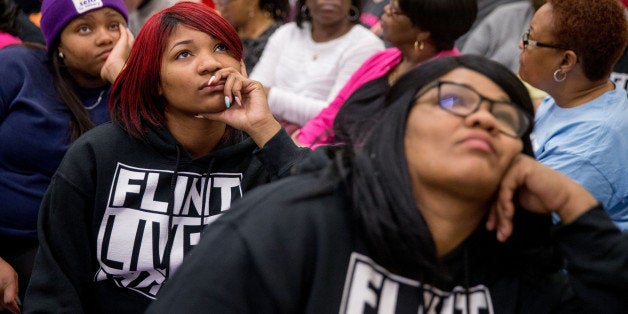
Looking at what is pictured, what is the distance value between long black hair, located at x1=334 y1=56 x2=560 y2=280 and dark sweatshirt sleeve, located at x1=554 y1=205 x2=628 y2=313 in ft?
0.75

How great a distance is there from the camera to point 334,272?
1.48 metres

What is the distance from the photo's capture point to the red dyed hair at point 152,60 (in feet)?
7.33

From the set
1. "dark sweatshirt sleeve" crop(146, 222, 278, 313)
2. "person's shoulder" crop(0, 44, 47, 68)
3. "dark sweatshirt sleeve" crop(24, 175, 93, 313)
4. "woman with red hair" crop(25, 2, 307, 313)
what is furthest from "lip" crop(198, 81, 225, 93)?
"person's shoulder" crop(0, 44, 47, 68)

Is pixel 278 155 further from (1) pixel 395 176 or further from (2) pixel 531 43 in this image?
(2) pixel 531 43

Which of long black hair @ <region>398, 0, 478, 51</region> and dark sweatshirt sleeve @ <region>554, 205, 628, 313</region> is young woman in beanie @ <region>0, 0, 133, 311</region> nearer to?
long black hair @ <region>398, 0, 478, 51</region>

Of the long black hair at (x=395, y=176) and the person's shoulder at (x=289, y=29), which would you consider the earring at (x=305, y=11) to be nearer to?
the person's shoulder at (x=289, y=29)

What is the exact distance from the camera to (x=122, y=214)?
7.04 feet

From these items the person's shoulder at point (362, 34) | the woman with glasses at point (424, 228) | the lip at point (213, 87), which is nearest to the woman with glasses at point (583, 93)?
the woman with glasses at point (424, 228)

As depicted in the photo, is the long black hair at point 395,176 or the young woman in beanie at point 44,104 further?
the young woman in beanie at point 44,104

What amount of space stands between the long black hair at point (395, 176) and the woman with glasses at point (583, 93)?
0.83 metres

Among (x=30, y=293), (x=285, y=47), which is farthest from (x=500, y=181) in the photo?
(x=285, y=47)

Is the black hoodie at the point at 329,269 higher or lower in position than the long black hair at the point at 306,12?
lower

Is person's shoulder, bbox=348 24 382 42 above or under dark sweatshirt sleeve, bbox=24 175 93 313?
above

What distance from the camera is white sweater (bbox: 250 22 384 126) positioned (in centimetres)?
377
